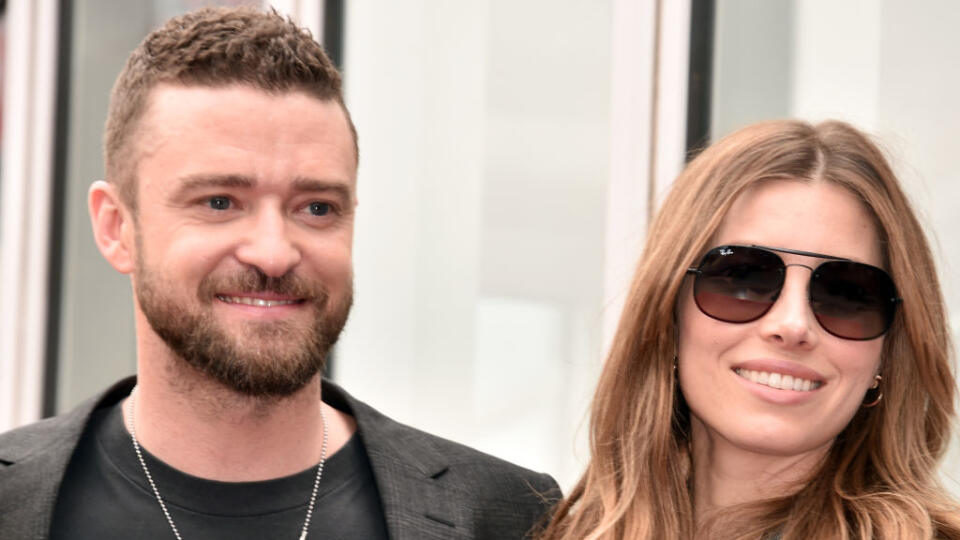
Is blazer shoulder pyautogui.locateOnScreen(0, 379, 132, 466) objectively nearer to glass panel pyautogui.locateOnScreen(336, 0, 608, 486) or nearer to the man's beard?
the man's beard

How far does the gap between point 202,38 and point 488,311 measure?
137cm

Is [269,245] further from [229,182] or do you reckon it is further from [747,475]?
[747,475]

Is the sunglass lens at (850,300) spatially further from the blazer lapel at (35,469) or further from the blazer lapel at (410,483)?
the blazer lapel at (35,469)

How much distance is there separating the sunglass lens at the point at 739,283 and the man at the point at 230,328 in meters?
0.58

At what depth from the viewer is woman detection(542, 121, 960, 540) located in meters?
1.88

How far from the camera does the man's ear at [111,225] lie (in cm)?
216

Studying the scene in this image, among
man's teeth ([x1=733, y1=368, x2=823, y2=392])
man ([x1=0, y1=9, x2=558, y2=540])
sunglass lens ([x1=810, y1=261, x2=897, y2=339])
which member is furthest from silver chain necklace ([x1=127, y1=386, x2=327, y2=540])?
sunglass lens ([x1=810, y1=261, x2=897, y2=339])

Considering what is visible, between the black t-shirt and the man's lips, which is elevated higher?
the man's lips

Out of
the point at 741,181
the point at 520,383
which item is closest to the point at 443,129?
the point at 520,383

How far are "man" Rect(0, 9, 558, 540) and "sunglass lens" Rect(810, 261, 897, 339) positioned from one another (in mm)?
702

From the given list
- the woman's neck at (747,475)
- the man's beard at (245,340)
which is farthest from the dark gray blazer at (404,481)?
the woman's neck at (747,475)

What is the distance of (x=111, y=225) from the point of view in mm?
2193

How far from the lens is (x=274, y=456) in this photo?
2123 mm

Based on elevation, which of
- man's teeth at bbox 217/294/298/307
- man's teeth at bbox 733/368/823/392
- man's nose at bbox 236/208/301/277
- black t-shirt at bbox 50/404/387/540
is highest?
man's nose at bbox 236/208/301/277
